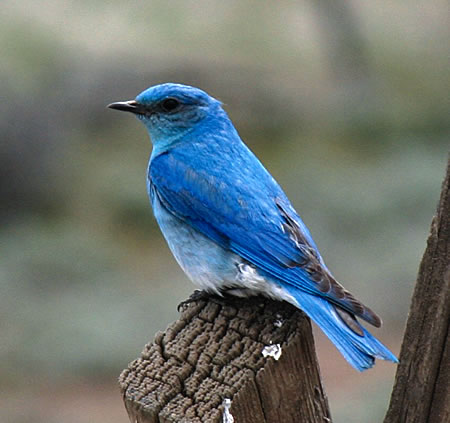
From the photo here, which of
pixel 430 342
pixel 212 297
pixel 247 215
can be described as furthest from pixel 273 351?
pixel 247 215

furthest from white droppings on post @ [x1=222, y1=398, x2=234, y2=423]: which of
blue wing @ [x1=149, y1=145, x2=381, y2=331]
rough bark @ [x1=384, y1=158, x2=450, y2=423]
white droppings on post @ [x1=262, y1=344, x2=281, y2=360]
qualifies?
blue wing @ [x1=149, y1=145, x2=381, y2=331]

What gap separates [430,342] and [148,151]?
10171mm

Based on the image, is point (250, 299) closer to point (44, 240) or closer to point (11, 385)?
point (11, 385)

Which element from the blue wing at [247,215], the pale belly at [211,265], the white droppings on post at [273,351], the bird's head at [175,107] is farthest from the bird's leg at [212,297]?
the bird's head at [175,107]

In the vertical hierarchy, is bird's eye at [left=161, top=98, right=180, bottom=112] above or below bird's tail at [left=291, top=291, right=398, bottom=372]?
above

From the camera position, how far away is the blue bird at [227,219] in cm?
351

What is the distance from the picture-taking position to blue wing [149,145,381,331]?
3.76 m

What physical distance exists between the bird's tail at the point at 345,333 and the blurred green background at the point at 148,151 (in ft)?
13.1

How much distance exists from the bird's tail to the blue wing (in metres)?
0.10

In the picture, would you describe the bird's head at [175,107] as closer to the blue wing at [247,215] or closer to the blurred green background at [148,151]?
the blue wing at [247,215]

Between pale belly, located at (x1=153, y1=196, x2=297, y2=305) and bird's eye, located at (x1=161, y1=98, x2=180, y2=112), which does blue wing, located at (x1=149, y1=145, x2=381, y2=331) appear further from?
bird's eye, located at (x1=161, y1=98, x2=180, y2=112)

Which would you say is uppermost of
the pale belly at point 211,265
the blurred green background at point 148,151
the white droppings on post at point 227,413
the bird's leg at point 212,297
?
the blurred green background at point 148,151

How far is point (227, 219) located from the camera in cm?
397

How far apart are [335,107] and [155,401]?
38.4 ft
